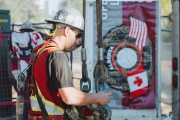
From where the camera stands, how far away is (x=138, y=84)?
21.4ft

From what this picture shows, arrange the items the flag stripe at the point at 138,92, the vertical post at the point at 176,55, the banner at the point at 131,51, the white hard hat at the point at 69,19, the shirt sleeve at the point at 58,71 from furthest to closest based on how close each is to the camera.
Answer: the flag stripe at the point at 138,92 < the banner at the point at 131,51 < the vertical post at the point at 176,55 < the white hard hat at the point at 69,19 < the shirt sleeve at the point at 58,71

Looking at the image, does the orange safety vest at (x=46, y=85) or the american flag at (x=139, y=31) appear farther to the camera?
the american flag at (x=139, y=31)

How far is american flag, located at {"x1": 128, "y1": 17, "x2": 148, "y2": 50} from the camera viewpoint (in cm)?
642

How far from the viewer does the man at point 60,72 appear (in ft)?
10.4

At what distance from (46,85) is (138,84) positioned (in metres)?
3.43

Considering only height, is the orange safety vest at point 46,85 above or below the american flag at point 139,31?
below

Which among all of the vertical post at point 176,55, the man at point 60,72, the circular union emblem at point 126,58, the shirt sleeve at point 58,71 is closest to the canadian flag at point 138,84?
the circular union emblem at point 126,58

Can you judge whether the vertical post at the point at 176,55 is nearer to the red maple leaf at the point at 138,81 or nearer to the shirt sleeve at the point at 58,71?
the shirt sleeve at the point at 58,71

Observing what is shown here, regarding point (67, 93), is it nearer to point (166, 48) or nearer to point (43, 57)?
point (43, 57)

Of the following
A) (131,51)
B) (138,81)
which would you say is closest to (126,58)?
(131,51)

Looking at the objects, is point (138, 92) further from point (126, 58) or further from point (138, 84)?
point (126, 58)

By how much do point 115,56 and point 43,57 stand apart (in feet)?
10.6

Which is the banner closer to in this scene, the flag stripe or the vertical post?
the flag stripe

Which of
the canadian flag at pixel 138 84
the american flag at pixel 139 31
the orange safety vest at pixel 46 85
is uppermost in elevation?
the american flag at pixel 139 31
